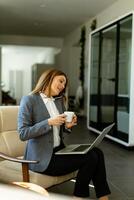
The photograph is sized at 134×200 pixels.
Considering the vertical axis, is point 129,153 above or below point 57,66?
below

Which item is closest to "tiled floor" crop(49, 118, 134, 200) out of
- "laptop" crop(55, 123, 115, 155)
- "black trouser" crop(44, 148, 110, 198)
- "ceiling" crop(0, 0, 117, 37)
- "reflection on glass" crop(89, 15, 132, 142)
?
"reflection on glass" crop(89, 15, 132, 142)

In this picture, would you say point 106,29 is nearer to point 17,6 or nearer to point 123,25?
point 123,25

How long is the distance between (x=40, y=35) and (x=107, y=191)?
11661 mm

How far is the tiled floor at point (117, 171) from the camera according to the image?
3.23 metres

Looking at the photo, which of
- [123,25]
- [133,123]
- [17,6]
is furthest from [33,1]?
[133,123]

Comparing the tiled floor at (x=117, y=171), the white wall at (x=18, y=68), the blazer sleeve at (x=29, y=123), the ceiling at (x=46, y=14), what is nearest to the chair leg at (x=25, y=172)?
the blazer sleeve at (x=29, y=123)

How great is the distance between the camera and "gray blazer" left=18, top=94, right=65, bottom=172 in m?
2.47

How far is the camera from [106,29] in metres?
6.58

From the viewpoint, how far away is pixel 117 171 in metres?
4.06

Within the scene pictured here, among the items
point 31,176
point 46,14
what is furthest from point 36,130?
point 46,14

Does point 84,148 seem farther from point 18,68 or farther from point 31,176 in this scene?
point 18,68

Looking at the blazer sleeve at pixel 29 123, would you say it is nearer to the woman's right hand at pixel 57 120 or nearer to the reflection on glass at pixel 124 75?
the woman's right hand at pixel 57 120

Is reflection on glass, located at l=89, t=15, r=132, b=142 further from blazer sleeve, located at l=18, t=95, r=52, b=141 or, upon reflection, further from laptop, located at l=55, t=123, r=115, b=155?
blazer sleeve, located at l=18, t=95, r=52, b=141

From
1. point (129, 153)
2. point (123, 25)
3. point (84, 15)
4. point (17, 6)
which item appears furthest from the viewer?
point (84, 15)
